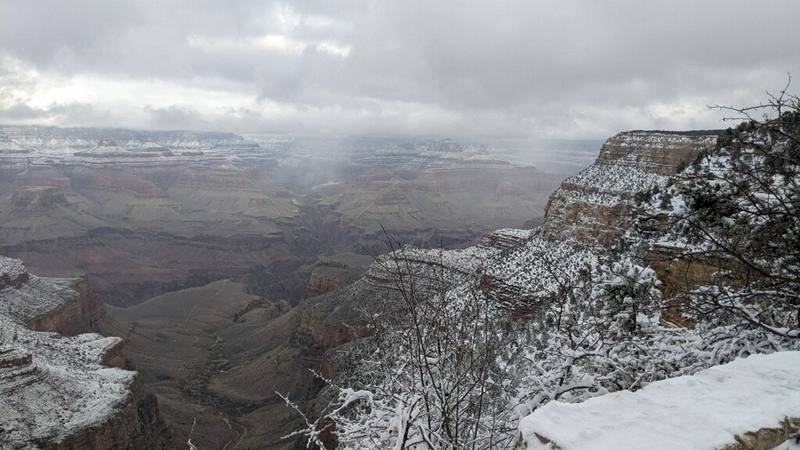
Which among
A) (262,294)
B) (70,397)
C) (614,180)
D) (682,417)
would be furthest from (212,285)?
(682,417)

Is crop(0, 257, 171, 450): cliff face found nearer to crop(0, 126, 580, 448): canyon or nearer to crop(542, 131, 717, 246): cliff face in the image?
crop(0, 126, 580, 448): canyon

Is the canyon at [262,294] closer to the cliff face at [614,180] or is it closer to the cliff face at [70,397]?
the cliff face at [614,180]

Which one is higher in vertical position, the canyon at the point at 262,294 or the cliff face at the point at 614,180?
the cliff face at the point at 614,180

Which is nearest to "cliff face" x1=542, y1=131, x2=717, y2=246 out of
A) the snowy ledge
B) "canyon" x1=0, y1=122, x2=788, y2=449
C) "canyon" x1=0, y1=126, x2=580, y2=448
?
"canyon" x1=0, y1=122, x2=788, y2=449

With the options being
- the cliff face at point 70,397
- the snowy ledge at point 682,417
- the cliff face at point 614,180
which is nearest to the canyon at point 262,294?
the cliff face at point 614,180

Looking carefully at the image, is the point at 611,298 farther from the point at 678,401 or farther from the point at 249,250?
the point at 249,250

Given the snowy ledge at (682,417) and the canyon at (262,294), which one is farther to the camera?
the canyon at (262,294)

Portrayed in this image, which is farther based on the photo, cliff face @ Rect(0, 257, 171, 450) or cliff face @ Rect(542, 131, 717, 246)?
cliff face @ Rect(542, 131, 717, 246)
